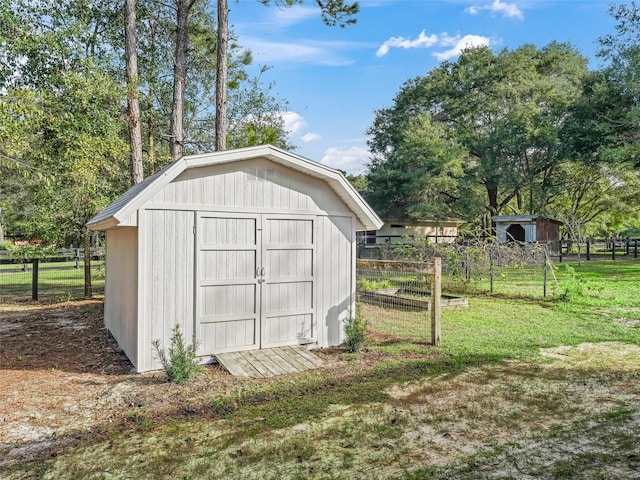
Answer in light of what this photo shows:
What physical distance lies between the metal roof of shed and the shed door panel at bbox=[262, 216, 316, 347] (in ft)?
2.29

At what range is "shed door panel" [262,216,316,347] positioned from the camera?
595 centimetres

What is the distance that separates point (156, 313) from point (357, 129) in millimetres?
27972

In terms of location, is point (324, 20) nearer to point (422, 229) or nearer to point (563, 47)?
point (422, 229)

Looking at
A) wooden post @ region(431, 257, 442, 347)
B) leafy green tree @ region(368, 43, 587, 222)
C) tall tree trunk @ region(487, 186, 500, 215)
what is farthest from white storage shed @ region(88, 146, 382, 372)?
tall tree trunk @ region(487, 186, 500, 215)

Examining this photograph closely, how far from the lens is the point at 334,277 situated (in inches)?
255

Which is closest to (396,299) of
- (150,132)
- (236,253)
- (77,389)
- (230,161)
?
(236,253)

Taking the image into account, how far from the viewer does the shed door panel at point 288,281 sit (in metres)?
5.95

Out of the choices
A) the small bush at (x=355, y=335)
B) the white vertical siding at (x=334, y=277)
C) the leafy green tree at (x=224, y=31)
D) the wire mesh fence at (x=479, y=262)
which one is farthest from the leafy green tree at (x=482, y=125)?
the small bush at (x=355, y=335)

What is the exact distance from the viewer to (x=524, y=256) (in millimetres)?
11945

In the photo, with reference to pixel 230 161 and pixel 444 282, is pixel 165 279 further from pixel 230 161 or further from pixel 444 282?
pixel 444 282

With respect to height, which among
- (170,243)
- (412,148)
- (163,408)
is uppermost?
(412,148)

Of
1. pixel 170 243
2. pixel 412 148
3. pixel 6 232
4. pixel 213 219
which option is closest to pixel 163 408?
pixel 170 243

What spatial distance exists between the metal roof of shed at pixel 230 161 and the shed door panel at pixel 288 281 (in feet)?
2.29

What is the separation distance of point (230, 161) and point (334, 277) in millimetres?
2364
